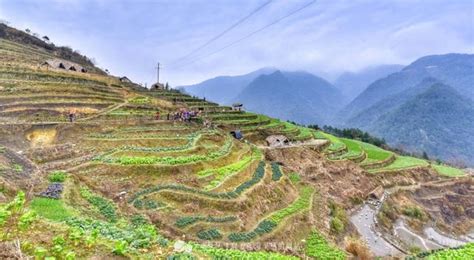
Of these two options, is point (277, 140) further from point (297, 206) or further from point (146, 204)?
point (146, 204)

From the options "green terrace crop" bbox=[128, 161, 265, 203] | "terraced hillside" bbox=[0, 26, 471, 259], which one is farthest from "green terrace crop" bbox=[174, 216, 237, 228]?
"green terrace crop" bbox=[128, 161, 265, 203]

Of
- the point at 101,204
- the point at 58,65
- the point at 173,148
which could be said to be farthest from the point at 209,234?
the point at 58,65

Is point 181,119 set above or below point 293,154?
above

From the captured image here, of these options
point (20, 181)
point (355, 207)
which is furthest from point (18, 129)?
point (355, 207)

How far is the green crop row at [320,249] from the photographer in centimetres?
2123

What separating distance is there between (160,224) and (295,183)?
18473 millimetres

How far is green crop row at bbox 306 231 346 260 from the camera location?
69.7ft

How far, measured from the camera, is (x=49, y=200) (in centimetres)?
1625

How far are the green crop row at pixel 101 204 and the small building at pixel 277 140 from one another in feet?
102

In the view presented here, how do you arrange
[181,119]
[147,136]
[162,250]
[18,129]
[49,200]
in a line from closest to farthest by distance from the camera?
[162,250] → [49,200] → [18,129] → [147,136] → [181,119]

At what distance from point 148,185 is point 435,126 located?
6039 inches

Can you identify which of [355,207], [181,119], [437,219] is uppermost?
[181,119]

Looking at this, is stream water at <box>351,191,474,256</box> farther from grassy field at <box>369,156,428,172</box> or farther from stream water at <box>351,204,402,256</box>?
grassy field at <box>369,156,428,172</box>

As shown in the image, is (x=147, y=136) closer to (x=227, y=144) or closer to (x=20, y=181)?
(x=227, y=144)
